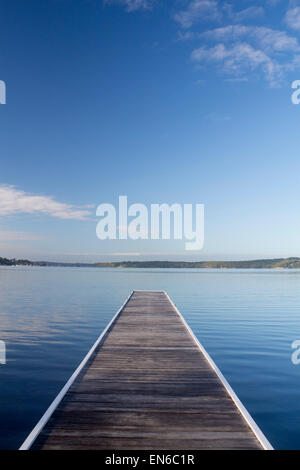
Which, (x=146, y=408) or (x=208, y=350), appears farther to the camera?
(x=208, y=350)

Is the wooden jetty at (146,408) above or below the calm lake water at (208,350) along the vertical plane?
above

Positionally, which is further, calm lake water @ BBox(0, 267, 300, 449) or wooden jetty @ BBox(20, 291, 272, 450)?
calm lake water @ BBox(0, 267, 300, 449)

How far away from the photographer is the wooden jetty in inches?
216

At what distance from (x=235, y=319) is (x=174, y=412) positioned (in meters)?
17.8

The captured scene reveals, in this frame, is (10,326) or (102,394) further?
(10,326)

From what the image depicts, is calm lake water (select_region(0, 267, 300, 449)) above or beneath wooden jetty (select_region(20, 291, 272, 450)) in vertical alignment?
beneath

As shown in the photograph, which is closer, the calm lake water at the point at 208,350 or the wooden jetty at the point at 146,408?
the wooden jetty at the point at 146,408

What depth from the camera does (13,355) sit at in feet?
46.0

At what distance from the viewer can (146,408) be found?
673 centimetres

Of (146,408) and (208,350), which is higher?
(146,408)

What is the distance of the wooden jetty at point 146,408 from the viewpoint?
548cm

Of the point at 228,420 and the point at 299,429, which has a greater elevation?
the point at 228,420
